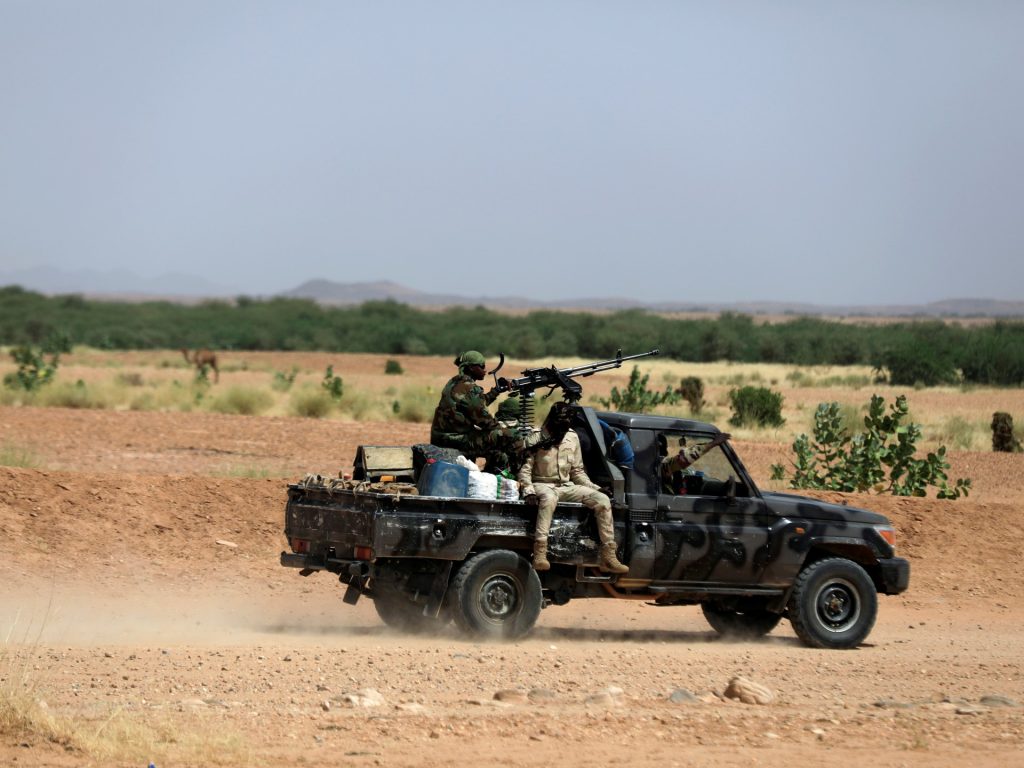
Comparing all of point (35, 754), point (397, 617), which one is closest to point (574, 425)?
point (397, 617)

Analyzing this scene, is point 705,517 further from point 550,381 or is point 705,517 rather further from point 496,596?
point 496,596

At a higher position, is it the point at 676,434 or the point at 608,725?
the point at 676,434

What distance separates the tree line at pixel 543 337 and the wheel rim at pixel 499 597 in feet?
156

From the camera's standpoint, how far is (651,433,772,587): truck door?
12.2m

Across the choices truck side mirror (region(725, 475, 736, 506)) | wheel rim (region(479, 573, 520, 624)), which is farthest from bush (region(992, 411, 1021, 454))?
wheel rim (region(479, 573, 520, 624))

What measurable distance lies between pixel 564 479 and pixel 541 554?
654 millimetres

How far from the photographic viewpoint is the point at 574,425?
12.3 metres

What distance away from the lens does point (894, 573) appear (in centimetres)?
1285

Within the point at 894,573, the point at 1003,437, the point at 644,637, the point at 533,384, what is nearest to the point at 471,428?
the point at 533,384

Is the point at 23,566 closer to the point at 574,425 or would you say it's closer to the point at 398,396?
the point at 574,425

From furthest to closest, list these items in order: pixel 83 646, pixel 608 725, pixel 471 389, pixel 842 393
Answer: pixel 842 393 < pixel 471 389 < pixel 83 646 < pixel 608 725

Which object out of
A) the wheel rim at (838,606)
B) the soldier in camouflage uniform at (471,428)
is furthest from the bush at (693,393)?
the soldier in camouflage uniform at (471,428)

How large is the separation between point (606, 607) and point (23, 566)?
20.1ft

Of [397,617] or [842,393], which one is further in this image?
[842,393]
